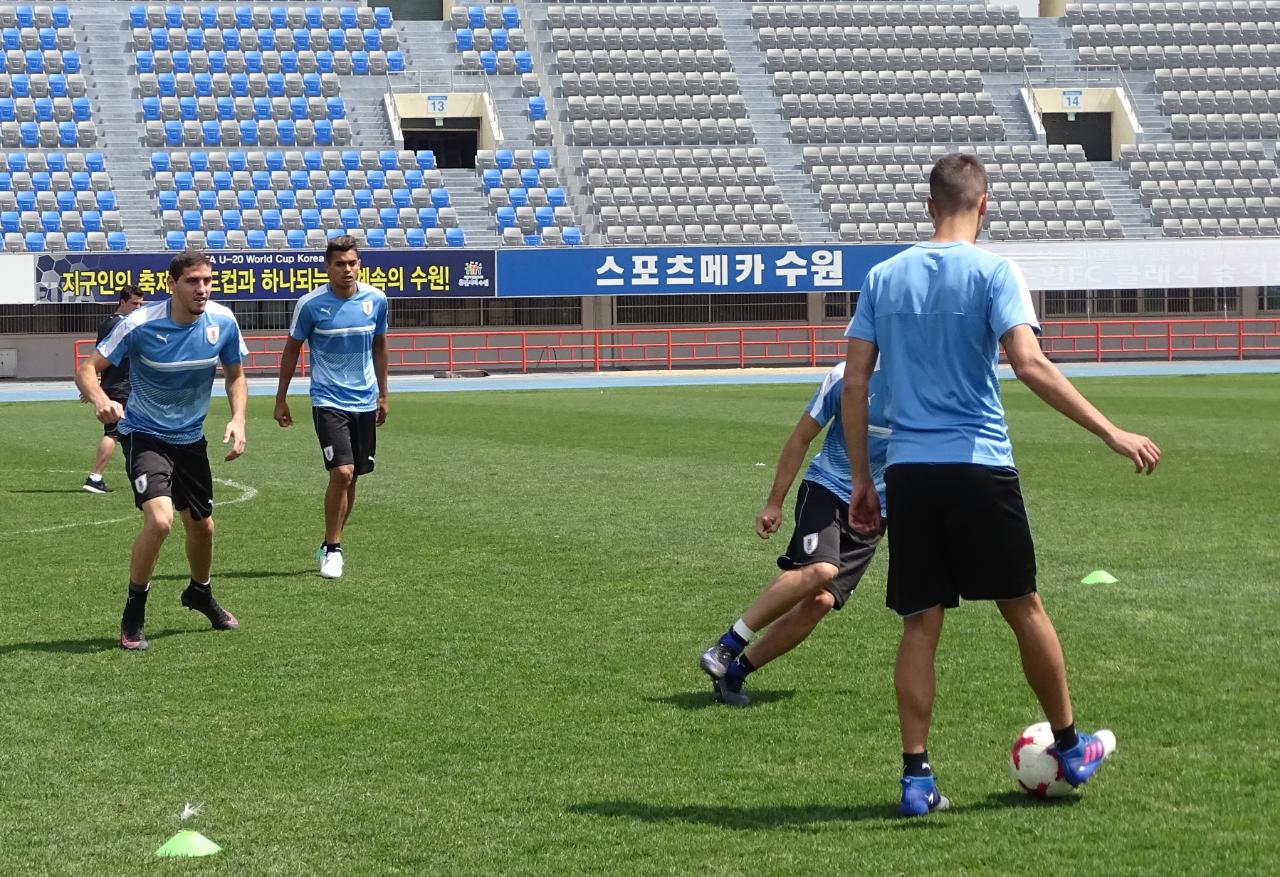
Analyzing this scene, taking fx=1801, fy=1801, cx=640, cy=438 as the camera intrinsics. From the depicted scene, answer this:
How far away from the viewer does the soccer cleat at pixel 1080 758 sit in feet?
18.3

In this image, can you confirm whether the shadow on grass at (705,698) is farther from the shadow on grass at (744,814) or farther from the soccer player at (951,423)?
the soccer player at (951,423)

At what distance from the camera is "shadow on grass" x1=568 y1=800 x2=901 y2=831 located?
5488 mm

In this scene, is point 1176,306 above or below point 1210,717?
below

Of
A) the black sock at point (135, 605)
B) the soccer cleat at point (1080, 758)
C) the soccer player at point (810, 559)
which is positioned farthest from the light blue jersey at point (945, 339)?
the black sock at point (135, 605)

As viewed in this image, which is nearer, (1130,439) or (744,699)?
(1130,439)

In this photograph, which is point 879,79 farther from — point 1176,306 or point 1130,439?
point 1130,439

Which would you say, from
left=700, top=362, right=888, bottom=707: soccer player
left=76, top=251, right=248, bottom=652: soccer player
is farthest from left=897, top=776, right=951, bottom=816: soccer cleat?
left=76, top=251, right=248, bottom=652: soccer player

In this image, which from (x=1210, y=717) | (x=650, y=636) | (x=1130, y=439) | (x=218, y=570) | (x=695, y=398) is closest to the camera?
(x=1130, y=439)

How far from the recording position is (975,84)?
48.5m

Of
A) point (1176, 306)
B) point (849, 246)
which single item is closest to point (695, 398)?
point (849, 246)

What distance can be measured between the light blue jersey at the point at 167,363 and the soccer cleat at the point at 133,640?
94 centimetres

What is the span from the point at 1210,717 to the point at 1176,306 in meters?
39.8

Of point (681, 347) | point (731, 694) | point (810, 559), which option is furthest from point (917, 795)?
point (681, 347)

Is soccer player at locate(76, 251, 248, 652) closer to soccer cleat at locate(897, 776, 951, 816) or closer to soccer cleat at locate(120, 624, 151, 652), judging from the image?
soccer cleat at locate(120, 624, 151, 652)
